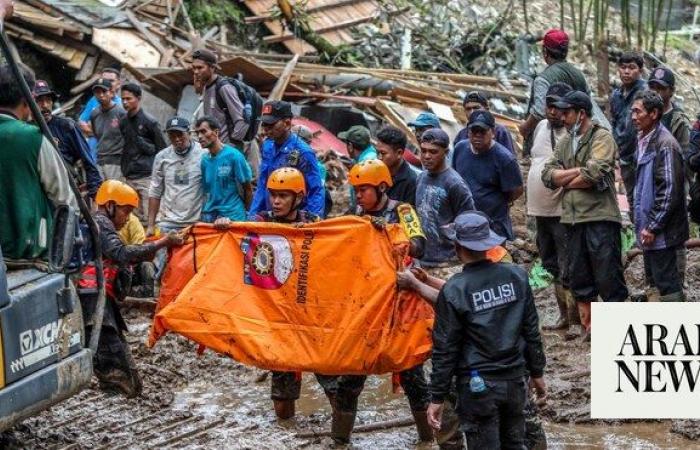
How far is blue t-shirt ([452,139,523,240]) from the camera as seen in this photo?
1004cm

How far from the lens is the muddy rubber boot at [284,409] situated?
895cm

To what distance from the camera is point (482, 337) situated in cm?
667

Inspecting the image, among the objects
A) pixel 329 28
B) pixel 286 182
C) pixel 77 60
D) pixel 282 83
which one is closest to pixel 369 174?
pixel 286 182

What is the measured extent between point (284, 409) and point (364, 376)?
957 mm

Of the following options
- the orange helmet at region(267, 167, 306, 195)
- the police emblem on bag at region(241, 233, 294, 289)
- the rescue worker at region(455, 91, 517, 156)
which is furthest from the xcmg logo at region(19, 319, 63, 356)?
the rescue worker at region(455, 91, 517, 156)

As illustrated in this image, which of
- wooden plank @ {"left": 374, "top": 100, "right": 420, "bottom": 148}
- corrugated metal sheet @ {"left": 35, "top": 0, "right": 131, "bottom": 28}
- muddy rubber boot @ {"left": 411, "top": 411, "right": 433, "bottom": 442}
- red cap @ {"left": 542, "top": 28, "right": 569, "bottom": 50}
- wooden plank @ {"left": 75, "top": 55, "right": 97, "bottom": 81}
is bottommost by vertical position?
muddy rubber boot @ {"left": 411, "top": 411, "right": 433, "bottom": 442}

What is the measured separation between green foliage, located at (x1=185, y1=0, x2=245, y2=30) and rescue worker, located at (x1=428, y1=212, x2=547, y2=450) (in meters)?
13.5

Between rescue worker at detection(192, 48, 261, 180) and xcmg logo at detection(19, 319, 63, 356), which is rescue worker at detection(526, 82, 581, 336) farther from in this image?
xcmg logo at detection(19, 319, 63, 356)

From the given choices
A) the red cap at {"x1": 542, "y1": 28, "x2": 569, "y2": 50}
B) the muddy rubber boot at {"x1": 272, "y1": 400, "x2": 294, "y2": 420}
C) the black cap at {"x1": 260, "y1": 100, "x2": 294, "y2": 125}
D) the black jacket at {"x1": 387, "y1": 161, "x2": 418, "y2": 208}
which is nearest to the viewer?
the muddy rubber boot at {"x1": 272, "y1": 400, "x2": 294, "y2": 420}

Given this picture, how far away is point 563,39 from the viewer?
1164cm

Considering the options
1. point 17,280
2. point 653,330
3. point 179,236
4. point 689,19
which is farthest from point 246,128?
point 689,19

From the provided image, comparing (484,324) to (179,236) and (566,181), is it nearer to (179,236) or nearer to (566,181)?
(179,236)

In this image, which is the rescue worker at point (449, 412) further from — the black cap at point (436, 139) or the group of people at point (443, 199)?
the black cap at point (436, 139)

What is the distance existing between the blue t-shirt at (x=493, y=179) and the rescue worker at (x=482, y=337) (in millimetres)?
3229
